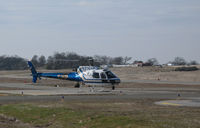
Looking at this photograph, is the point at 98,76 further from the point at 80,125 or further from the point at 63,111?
the point at 80,125

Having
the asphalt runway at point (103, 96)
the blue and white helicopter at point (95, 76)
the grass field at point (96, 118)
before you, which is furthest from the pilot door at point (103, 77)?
the grass field at point (96, 118)

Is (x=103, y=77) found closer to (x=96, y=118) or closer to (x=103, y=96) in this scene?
(x=103, y=96)

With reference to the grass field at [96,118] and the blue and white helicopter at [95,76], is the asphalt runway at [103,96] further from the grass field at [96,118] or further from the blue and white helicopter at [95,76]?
the grass field at [96,118]

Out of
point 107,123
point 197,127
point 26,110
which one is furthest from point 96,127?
point 26,110

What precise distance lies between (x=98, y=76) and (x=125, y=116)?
25.9 m

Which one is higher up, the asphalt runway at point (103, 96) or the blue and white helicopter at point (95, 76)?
the blue and white helicopter at point (95, 76)

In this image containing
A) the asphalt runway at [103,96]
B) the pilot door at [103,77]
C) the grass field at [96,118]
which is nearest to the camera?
the grass field at [96,118]

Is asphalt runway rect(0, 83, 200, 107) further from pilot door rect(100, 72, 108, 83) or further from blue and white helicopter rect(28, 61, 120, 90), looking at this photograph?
pilot door rect(100, 72, 108, 83)

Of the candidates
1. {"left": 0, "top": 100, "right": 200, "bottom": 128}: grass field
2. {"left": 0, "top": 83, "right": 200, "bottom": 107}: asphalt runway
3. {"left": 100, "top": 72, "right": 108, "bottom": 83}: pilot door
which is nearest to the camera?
{"left": 0, "top": 100, "right": 200, "bottom": 128}: grass field

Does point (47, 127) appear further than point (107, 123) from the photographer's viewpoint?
Yes

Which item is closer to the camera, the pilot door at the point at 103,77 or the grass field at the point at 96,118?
the grass field at the point at 96,118

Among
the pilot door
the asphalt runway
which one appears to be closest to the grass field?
the asphalt runway

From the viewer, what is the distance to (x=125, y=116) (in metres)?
22.0

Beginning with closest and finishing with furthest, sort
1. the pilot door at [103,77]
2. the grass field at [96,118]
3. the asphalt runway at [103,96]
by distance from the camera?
the grass field at [96,118]
the asphalt runway at [103,96]
the pilot door at [103,77]
